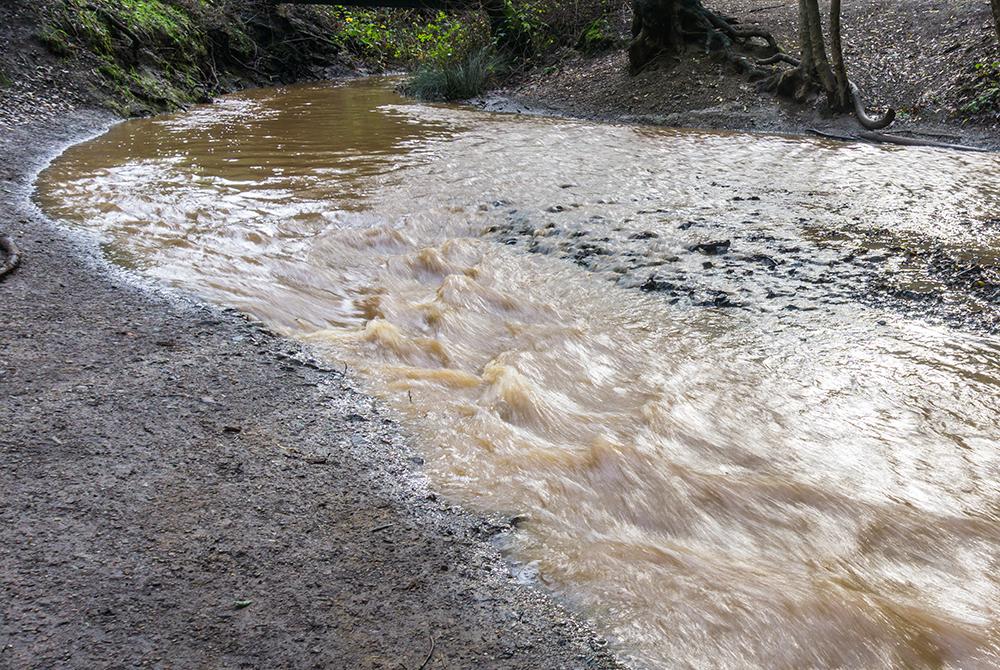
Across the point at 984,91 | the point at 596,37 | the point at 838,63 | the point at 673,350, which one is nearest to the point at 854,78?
the point at 838,63

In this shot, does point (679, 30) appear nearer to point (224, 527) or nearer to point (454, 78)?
point (454, 78)

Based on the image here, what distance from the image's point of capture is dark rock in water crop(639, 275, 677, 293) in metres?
4.91

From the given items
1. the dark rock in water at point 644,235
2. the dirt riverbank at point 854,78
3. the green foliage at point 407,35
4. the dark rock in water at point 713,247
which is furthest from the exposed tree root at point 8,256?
the green foliage at point 407,35

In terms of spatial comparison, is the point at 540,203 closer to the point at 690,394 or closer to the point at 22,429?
the point at 690,394

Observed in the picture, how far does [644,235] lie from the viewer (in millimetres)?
5996

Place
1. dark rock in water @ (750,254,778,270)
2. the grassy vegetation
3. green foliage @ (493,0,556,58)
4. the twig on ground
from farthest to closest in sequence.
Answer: green foliage @ (493,0,556,58) < the grassy vegetation < dark rock in water @ (750,254,778,270) < the twig on ground

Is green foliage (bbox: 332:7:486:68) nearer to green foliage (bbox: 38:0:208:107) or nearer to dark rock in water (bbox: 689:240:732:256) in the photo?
green foliage (bbox: 38:0:208:107)

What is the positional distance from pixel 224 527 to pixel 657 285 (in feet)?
11.0

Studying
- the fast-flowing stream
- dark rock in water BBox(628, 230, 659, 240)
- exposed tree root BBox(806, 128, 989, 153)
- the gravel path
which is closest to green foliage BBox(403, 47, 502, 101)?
the fast-flowing stream

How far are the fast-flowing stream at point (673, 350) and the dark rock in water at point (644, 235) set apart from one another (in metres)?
0.03

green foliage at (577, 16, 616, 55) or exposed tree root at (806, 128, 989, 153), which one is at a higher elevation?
green foliage at (577, 16, 616, 55)

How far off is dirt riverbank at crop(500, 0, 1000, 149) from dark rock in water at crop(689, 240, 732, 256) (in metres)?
5.16

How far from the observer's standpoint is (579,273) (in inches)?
210

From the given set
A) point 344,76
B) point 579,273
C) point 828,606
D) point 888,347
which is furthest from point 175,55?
point 828,606
